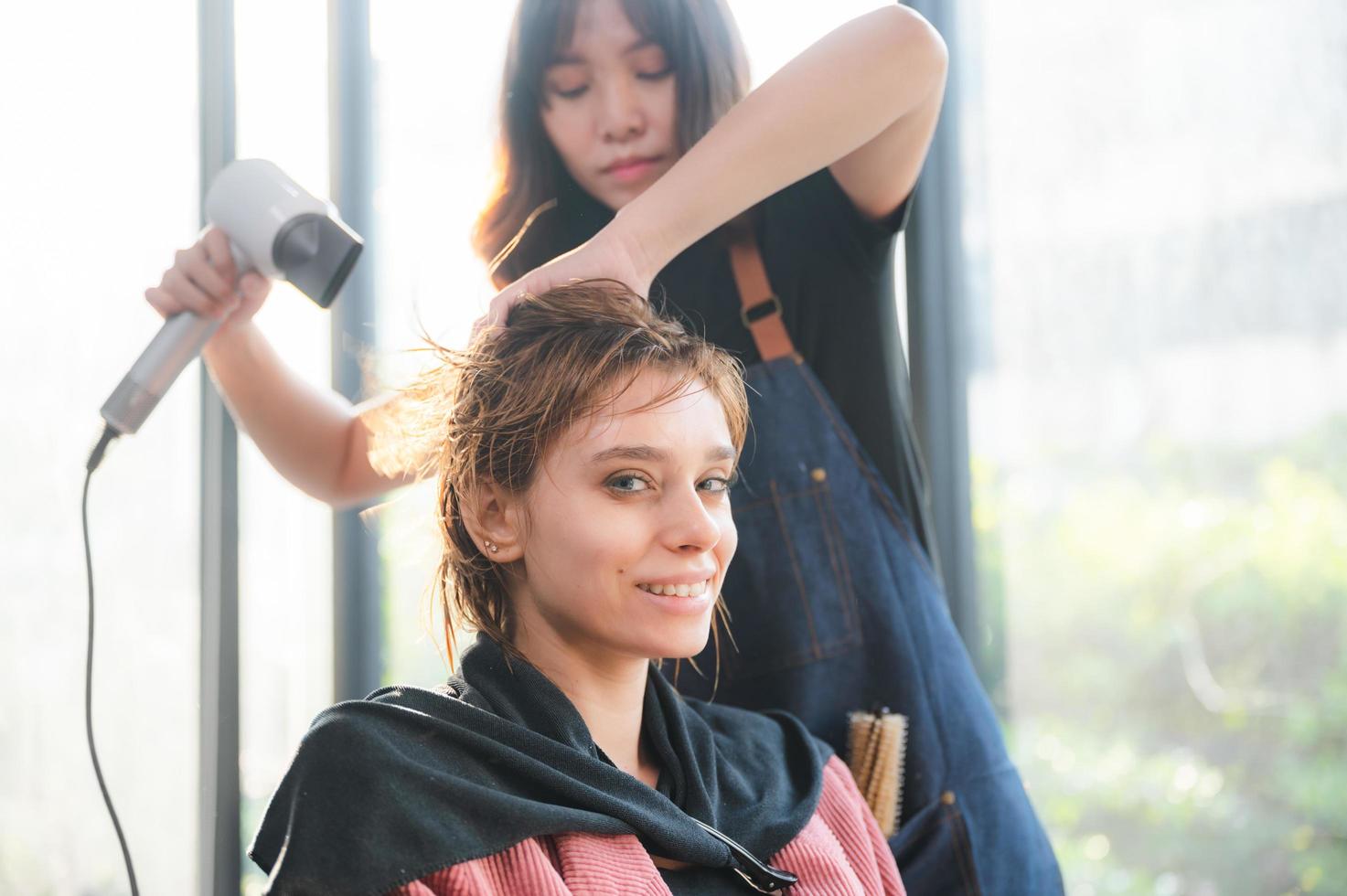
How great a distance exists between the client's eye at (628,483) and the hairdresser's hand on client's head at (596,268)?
0.18 metres

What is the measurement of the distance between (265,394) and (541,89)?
0.49 m

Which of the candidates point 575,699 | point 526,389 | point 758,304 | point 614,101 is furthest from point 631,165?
point 575,699

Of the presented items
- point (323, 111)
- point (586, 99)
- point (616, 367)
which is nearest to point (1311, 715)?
point (616, 367)

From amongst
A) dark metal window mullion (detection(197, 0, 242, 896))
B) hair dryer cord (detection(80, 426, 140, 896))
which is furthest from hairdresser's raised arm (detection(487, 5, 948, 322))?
dark metal window mullion (detection(197, 0, 242, 896))

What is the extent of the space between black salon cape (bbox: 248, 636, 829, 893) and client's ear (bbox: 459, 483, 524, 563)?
9 centimetres

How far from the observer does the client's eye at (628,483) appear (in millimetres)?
1079

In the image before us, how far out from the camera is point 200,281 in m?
1.31

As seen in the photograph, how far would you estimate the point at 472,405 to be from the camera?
1.16 metres

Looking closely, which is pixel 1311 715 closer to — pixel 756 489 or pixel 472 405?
pixel 756 489

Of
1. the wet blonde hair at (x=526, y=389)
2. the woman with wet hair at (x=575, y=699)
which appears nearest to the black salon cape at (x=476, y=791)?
the woman with wet hair at (x=575, y=699)

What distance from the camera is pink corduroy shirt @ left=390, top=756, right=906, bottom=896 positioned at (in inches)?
35.8

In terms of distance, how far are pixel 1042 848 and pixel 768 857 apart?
1.17ft

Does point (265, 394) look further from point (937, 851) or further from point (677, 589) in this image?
point (937, 851)

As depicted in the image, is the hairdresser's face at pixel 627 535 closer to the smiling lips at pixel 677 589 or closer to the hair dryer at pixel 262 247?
the smiling lips at pixel 677 589
